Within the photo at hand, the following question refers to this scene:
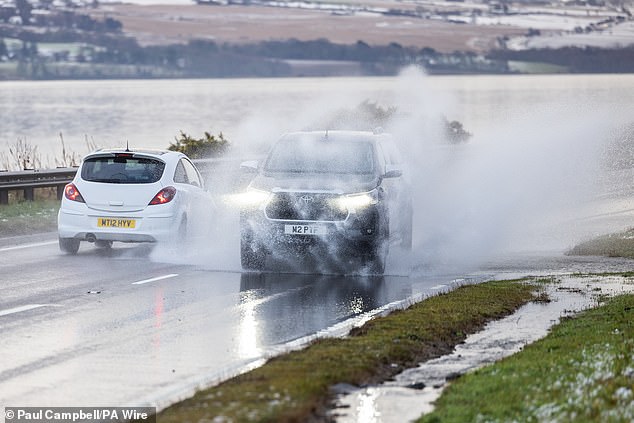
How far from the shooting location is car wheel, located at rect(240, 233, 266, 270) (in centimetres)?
1917

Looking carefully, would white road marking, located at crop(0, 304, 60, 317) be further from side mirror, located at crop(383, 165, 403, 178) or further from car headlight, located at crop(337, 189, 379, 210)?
side mirror, located at crop(383, 165, 403, 178)

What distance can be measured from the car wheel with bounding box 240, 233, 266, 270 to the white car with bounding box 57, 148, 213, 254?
7.46ft

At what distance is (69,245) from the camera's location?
70.9 feet

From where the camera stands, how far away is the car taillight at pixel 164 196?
835 inches

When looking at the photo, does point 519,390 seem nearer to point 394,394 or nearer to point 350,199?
point 394,394

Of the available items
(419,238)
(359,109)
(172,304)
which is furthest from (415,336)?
(359,109)

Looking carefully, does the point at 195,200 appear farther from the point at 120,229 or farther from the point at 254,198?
the point at 254,198

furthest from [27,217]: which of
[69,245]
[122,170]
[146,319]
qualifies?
[146,319]

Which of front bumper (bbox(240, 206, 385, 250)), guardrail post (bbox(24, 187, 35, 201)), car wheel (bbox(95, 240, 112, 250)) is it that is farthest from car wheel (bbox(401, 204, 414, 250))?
guardrail post (bbox(24, 187, 35, 201))

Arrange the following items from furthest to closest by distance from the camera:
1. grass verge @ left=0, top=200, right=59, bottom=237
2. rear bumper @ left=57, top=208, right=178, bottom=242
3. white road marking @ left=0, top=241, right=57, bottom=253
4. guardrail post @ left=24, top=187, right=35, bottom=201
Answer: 1. guardrail post @ left=24, top=187, right=35, bottom=201
2. grass verge @ left=0, top=200, right=59, bottom=237
3. white road marking @ left=0, top=241, right=57, bottom=253
4. rear bumper @ left=57, top=208, right=178, bottom=242

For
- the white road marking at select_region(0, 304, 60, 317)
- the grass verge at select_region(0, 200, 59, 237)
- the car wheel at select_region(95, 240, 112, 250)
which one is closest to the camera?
the white road marking at select_region(0, 304, 60, 317)

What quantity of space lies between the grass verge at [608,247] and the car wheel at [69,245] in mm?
8019

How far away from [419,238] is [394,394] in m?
15.1

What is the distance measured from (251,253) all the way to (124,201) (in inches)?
111
